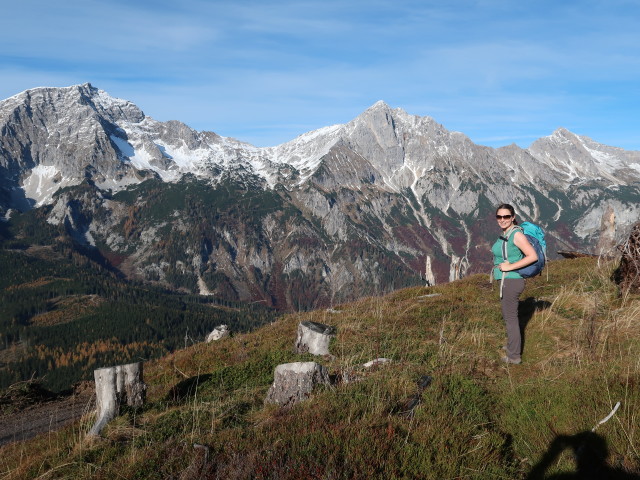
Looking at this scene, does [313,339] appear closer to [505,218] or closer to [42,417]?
[505,218]

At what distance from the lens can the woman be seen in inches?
425

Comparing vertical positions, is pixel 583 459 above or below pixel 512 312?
below

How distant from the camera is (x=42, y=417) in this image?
14.1 meters

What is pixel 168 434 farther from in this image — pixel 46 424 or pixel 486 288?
pixel 486 288

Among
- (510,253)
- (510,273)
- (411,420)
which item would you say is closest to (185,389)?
(411,420)

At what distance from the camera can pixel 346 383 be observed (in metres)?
9.70

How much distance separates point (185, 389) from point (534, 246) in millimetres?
10998

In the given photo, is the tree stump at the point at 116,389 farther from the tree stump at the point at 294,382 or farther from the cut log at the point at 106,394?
the tree stump at the point at 294,382

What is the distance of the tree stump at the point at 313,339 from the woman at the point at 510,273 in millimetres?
5643

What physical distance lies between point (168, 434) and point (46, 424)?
24.8ft

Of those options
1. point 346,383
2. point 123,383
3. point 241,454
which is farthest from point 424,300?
Answer: point 241,454

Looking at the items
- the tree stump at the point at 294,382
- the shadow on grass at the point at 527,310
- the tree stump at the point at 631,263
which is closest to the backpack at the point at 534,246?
the shadow on grass at the point at 527,310

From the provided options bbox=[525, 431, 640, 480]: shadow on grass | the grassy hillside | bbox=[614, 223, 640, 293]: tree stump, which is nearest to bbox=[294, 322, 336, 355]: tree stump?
the grassy hillside

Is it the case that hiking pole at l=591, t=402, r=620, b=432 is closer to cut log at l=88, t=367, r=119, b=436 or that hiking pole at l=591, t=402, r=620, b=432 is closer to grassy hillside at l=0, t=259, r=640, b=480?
grassy hillside at l=0, t=259, r=640, b=480
